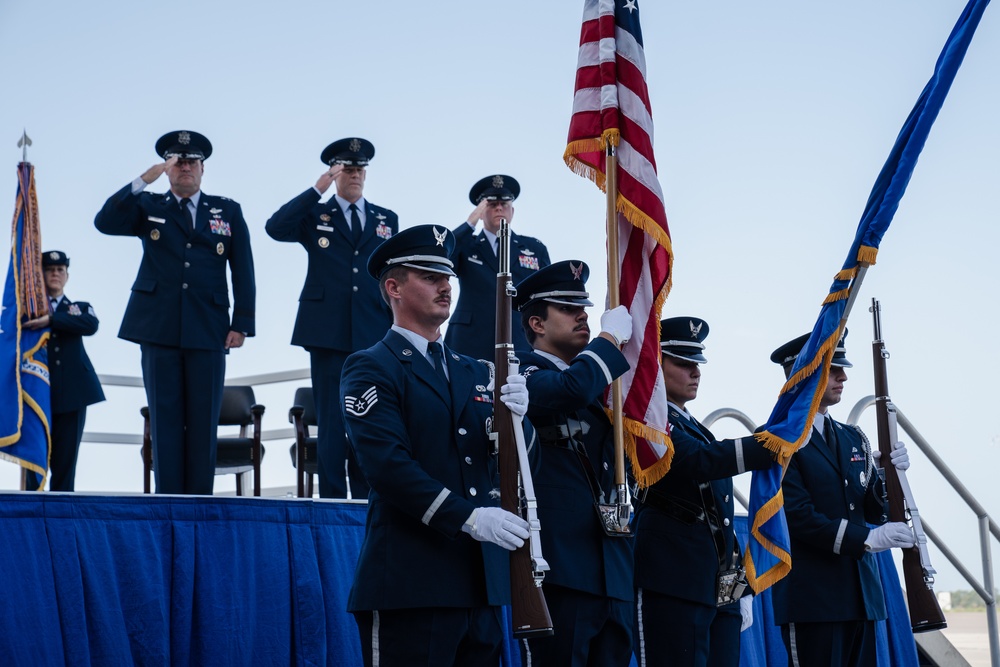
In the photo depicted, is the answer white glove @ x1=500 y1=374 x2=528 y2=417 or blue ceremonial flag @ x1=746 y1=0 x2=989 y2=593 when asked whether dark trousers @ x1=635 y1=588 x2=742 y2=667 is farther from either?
white glove @ x1=500 y1=374 x2=528 y2=417

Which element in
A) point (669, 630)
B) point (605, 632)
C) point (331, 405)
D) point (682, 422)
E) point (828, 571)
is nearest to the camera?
point (605, 632)

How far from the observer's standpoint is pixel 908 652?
6.55 metres

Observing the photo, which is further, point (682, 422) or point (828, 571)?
point (828, 571)

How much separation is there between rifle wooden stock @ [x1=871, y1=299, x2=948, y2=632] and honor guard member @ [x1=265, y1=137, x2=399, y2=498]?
2.46m

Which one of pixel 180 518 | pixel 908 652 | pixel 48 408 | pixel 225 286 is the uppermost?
pixel 225 286

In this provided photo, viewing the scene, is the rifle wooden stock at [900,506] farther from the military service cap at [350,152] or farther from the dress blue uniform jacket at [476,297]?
the military service cap at [350,152]

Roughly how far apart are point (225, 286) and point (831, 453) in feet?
10.3

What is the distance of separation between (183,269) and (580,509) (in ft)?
9.95

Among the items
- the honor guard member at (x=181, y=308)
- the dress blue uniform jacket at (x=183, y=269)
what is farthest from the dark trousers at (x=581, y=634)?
the dress blue uniform jacket at (x=183, y=269)

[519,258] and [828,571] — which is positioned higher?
[519,258]

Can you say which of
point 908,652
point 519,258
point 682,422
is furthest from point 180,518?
point 908,652

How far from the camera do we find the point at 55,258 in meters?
7.23

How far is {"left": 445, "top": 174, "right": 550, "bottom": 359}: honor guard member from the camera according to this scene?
681 cm

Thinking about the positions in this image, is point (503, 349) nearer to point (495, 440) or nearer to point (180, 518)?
point (495, 440)
